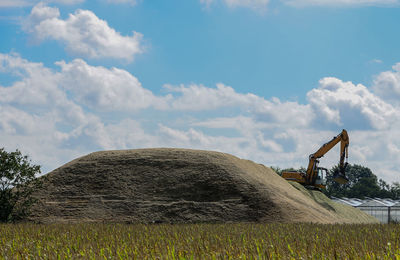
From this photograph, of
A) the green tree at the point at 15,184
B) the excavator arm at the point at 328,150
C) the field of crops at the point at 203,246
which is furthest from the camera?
the excavator arm at the point at 328,150

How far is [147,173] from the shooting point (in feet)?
107

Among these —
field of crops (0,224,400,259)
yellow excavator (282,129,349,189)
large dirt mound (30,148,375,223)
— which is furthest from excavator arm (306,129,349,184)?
field of crops (0,224,400,259)

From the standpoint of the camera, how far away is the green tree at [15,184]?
26438 mm

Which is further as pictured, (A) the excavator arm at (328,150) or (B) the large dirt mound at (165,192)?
(A) the excavator arm at (328,150)

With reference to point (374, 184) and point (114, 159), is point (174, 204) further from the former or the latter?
point (374, 184)

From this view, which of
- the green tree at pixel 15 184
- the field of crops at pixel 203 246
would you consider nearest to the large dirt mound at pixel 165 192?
the green tree at pixel 15 184

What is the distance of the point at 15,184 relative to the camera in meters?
27.2

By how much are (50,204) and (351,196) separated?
258ft

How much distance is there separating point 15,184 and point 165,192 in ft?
31.3

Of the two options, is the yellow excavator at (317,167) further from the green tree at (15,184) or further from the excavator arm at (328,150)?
the green tree at (15,184)

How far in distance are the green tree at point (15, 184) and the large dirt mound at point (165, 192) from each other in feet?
3.40

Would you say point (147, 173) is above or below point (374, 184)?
below

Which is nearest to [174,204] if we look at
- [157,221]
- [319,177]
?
[157,221]

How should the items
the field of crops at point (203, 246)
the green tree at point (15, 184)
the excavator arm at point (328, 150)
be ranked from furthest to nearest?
the excavator arm at point (328, 150) < the green tree at point (15, 184) < the field of crops at point (203, 246)
